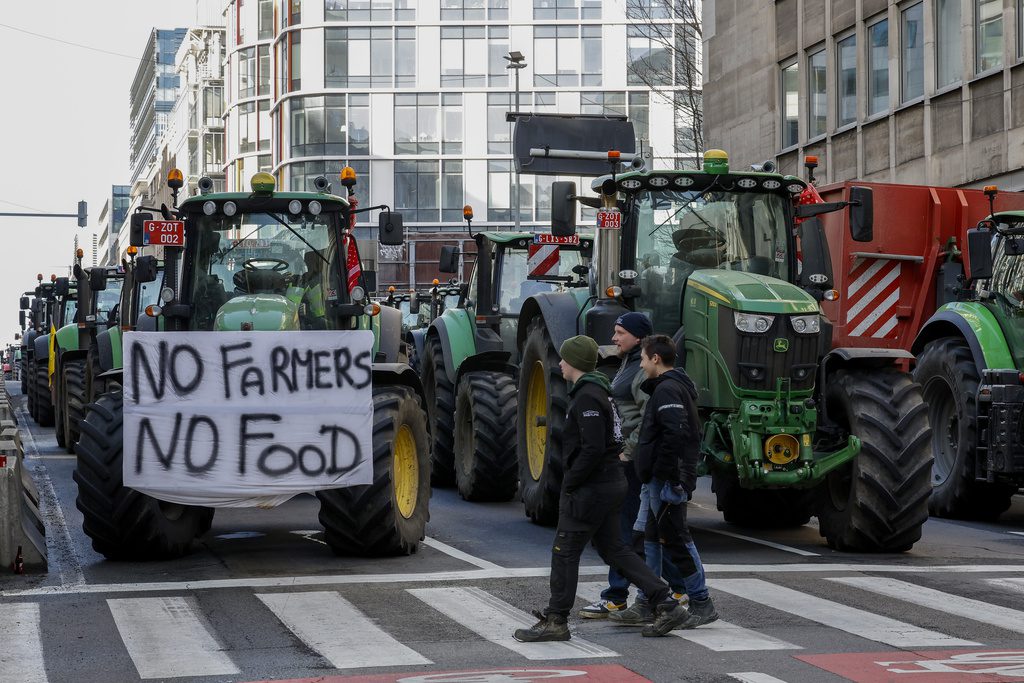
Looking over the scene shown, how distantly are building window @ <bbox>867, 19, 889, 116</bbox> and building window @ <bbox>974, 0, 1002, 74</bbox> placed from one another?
3.64 meters

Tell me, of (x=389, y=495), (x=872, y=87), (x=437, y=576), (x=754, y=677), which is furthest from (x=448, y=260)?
(x=872, y=87)

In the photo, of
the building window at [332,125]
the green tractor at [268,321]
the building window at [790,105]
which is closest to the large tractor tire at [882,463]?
the green tractor at [268,321]

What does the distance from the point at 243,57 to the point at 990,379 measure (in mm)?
80221

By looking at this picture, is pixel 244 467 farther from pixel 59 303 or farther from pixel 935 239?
pixel 59 303

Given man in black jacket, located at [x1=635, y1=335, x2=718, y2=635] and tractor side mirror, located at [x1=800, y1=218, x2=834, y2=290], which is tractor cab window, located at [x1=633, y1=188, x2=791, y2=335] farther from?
man in black jacket, located at [x1=635, y1=335, x2=718, y2=635]

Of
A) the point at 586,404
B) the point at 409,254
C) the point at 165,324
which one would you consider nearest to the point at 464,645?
the point at 586,404

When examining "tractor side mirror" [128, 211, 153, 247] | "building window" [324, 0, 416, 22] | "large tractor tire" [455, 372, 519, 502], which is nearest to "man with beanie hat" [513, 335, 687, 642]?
"tractor side mirror" [128, 211, 153, 247]

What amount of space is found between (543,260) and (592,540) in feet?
29.4

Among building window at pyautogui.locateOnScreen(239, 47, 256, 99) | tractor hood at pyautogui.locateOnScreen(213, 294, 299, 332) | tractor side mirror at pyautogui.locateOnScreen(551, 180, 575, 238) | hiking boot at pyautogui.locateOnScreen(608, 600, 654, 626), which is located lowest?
hiking boot at pyautogui.locateOnScreen(608, 600, 654, 626)

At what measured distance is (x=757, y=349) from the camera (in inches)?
471

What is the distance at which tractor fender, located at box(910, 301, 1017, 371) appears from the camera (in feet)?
47.9

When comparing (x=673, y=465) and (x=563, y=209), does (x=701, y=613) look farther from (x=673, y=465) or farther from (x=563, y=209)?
(x=563, y=209)

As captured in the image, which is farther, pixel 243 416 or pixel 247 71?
pixel 247 71

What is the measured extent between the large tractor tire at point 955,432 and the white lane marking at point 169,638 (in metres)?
7.86
